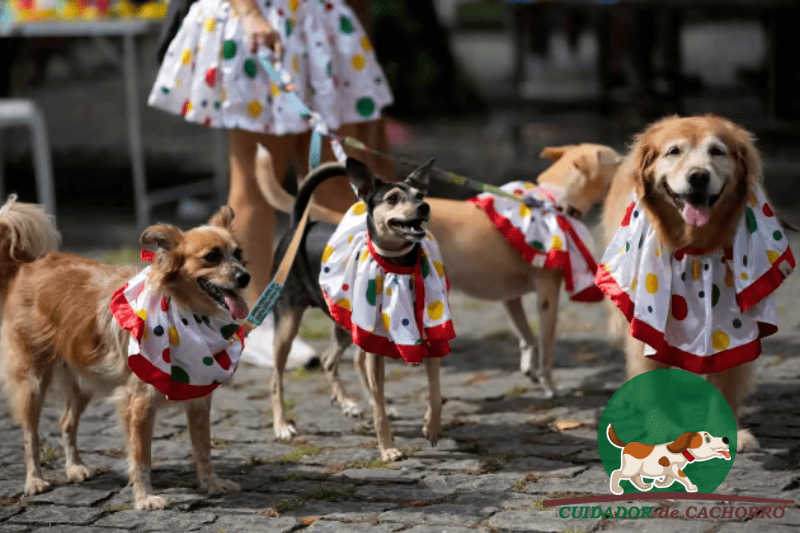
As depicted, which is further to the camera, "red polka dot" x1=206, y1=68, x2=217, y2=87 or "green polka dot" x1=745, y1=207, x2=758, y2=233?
"red polka dot" x1=206, y1=68, x2=217, y2=87

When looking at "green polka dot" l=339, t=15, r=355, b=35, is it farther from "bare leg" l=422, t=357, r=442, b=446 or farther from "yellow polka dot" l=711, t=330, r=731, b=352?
"yellow polka dot" l=711, t=330, r=731, b=352

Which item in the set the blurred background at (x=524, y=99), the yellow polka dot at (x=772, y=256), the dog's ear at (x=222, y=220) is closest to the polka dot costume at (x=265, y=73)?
the dog's ear at (x=222, y=220)

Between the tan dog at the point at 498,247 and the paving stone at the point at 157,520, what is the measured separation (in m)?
1.34

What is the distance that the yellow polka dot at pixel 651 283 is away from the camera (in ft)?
13.9

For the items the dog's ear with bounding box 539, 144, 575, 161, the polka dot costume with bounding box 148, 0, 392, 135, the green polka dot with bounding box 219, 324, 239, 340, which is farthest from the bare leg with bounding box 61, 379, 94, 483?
the dog's ear with bounding box 539, 144, 575, 161

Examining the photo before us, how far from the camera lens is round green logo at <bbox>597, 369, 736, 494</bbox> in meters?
3.79

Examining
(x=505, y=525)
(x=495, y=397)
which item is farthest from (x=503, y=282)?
(x=505, y=525)

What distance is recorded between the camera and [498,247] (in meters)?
5.39

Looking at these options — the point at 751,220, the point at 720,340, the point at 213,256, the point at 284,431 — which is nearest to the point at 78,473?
the point at 284,431

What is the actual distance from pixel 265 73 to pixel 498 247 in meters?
1.45

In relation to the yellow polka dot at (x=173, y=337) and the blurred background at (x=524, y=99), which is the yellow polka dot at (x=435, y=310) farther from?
the blurred background at (x=524, y=99)

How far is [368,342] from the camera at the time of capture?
14.6ft

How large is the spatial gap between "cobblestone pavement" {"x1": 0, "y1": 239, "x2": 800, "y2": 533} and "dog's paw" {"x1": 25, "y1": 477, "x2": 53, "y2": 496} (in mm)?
34

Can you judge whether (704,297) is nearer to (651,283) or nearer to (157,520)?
(651,283)
